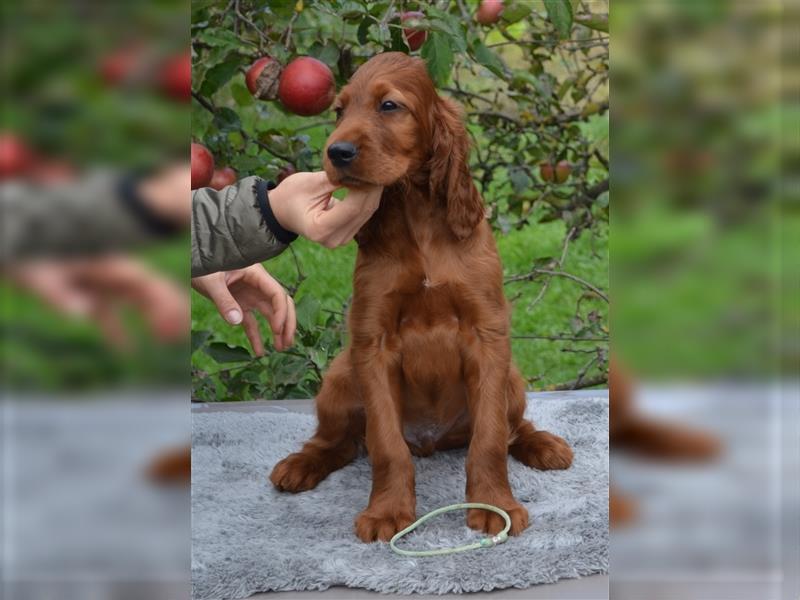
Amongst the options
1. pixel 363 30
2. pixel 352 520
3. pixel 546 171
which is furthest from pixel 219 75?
pixel 352 520

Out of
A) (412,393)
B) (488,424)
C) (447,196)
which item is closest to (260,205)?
(447,196)

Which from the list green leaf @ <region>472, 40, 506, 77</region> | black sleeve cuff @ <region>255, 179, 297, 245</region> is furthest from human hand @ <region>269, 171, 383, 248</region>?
green leaf @ <region>472, 40, 506, 77</region>

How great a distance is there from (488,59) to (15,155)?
55.2 inches

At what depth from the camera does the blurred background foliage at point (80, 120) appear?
100 centimetres

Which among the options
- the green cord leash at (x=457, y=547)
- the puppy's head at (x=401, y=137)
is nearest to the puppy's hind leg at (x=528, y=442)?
the green cord leash at (x=457, y=547)

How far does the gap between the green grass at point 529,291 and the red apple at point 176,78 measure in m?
1.00

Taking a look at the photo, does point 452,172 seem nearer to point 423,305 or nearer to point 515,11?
point 423,305

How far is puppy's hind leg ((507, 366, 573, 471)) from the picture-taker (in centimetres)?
208

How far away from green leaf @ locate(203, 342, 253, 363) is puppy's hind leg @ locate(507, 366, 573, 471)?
66cm

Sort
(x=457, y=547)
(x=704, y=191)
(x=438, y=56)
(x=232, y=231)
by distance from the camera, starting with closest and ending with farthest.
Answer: (x=704, y=191) → (x=457, y=547) → (x=232, y=231) → (x=438, y=56)

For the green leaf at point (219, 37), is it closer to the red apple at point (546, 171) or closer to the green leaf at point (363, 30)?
the green leaf at point (363, 30)

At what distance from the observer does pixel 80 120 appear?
3.29ft

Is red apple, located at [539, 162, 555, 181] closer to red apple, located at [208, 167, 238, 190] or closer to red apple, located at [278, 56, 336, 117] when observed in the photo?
red apple, located at [278, 56, 336, 117]

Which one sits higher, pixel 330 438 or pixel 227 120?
pixel 227 120
